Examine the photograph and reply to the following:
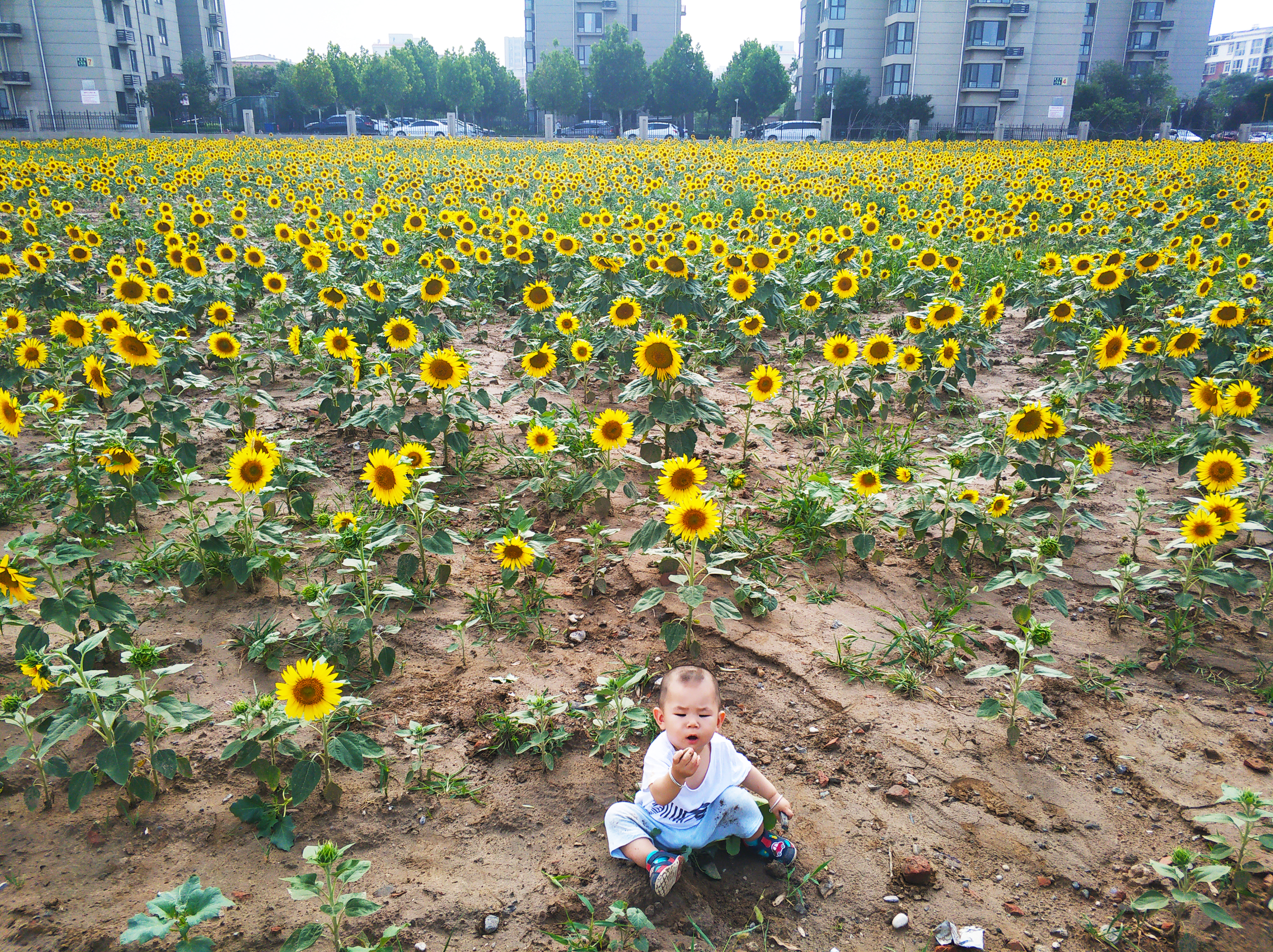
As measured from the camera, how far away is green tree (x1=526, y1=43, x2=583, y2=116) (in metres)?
67.9

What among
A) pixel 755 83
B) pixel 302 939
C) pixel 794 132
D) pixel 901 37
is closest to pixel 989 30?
pixel 901 37

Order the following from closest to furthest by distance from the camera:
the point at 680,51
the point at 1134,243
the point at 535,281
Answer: the point at 535,281 < the point at 1134,243 < the point at 680,51

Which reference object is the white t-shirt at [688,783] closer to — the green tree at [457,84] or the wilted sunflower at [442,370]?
the wilted sunflower at [442,370]

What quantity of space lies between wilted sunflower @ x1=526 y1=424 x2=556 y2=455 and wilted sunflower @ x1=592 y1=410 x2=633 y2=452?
347 mm

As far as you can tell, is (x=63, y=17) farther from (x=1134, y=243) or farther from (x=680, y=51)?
(x=1134, y=243)

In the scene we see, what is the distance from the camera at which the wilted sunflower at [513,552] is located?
3.28 m

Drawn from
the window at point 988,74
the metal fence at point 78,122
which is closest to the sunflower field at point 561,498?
the metal fence at point 78,122

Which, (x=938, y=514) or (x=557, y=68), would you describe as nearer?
(x=938, y=514)

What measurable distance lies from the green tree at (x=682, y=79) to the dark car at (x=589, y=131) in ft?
21.6

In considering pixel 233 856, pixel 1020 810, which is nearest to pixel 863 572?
pixel 1020 810

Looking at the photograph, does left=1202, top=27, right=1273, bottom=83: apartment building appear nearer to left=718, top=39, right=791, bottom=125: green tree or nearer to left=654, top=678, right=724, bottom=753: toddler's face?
left=718, top=39, right=791, bottom=125: green tree

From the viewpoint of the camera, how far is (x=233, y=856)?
7.45 ft

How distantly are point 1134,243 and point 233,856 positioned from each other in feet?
30.9

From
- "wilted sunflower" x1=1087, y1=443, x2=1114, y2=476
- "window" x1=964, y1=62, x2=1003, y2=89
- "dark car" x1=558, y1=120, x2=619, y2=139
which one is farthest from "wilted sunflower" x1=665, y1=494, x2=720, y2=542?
"window" x1=964, y1=62, x2=1003, y2=89
